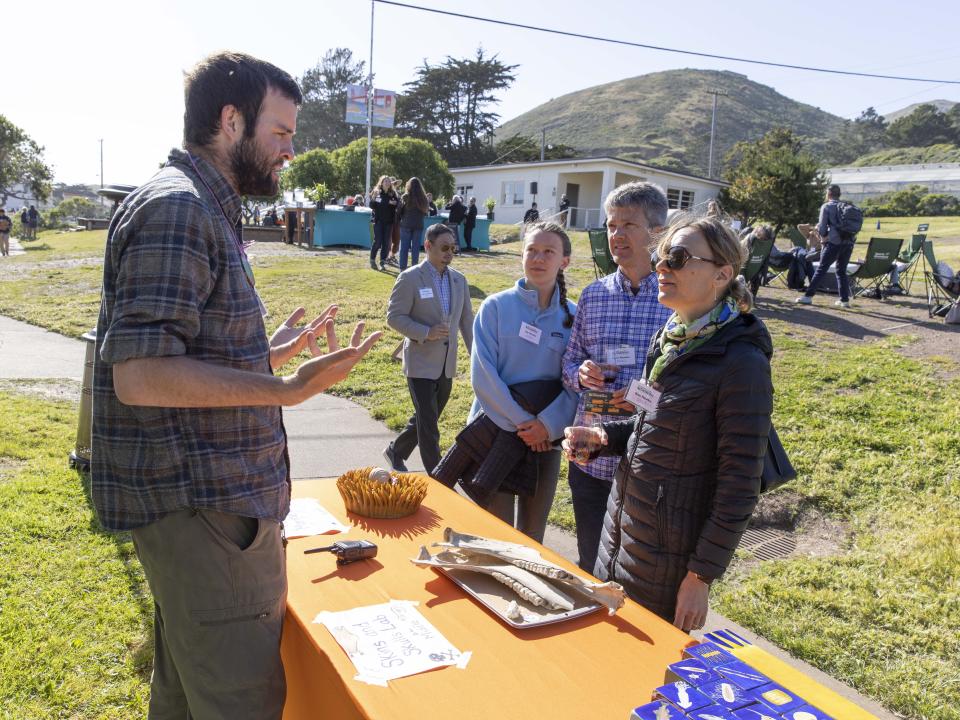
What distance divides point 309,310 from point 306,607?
30.4 ft

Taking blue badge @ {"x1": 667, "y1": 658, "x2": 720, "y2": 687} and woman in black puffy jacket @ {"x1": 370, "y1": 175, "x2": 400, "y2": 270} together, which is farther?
woman in black puffy jacket @ {"x1": 370, "y1": 175, "x2": 400, "y2": 270}

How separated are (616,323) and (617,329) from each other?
0.09ft

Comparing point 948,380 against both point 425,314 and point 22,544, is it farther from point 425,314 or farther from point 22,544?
point 22,544

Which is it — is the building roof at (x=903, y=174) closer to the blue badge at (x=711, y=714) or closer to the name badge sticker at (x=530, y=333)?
the name badge sticker at (x=530, y=333)

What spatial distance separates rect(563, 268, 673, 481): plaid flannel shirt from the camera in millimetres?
2996

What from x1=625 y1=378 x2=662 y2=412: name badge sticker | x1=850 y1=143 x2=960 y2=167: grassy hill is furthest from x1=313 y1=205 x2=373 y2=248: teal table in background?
x1=850 y1=143 x2=960 y2=167: grassy hill

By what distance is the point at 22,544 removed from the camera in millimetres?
3896

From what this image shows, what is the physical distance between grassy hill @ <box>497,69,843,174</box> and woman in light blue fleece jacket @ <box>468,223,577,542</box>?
102 metres

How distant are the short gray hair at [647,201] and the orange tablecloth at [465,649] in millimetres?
1600

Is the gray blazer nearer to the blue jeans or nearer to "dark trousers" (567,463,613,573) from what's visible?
"dark trousers" (567,463,613,573)

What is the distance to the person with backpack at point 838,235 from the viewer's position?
37.4 feet

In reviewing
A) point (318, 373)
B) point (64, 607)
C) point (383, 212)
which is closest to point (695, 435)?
point (318, 373)

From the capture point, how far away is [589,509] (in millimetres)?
3105

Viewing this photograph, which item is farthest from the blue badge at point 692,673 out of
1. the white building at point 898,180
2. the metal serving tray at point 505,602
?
the white building at point 898,180
